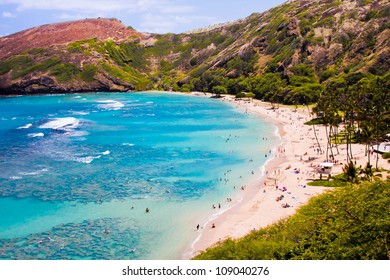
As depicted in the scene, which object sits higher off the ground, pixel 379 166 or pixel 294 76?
pixel 294 76

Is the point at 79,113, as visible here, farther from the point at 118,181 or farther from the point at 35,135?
the point at 118,181

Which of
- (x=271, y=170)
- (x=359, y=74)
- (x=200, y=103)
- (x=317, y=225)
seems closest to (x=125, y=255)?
(x=317, y=225)

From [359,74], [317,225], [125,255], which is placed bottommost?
[125,255]

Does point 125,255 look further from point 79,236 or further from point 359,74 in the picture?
point 359,74

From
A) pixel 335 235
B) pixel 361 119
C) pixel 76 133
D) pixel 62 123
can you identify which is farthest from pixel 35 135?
pixel 335 235

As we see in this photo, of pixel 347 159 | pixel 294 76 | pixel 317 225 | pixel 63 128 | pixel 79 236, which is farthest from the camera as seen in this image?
pixel 294 76

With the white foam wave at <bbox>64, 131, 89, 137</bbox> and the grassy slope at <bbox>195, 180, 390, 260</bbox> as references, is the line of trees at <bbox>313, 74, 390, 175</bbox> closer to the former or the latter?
the grassy slope at <bbox>195, 180, 390, 260</bbox>
